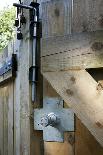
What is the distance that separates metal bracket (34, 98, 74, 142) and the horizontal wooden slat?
0.34 m

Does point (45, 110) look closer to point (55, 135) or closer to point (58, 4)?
point (55, 135)

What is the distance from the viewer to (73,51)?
2469 mm

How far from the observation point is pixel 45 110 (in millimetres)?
2953

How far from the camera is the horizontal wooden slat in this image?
2320 mm

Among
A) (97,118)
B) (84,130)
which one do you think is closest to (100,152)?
(84,130)

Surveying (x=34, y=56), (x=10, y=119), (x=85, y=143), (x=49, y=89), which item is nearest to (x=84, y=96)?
(x=85, y=143)

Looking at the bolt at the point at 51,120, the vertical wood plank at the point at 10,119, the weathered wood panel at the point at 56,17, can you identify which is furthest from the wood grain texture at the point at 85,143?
the vertical wood plank at the point at 10,119

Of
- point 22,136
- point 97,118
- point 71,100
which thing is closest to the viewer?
point 97,118

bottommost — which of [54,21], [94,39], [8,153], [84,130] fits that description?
[8,153]

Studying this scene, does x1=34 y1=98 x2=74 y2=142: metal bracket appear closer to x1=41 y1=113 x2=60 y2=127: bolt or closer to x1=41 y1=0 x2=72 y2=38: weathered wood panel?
x1=41 y1=113 x2=60 y2=127: bolt

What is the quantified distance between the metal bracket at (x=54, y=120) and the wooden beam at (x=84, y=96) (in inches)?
12.2

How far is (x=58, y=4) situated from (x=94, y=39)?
52cm

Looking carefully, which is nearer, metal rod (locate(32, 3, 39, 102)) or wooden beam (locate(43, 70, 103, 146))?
wooden beam (locate(43, 70, 103, 146))

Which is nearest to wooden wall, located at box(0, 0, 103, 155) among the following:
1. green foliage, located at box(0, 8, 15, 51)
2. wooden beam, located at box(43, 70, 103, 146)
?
wooden beam, located at box(43, 70, 103, 146)
